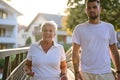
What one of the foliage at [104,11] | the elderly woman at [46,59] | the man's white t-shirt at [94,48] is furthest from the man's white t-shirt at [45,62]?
the foliage at [104,11]

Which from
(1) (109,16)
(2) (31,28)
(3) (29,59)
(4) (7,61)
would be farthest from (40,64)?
(2) (31,28)

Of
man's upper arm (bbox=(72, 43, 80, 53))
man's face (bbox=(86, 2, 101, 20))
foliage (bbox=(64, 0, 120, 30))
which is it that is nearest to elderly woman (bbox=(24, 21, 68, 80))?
man's upper arm (bbox=(72, 43, 80, 53))

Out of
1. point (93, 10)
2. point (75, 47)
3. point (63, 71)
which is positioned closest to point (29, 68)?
point (63, 71)

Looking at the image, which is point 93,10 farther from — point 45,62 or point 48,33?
point 45,62

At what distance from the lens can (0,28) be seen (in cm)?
6288

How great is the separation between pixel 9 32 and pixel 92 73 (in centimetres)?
6086

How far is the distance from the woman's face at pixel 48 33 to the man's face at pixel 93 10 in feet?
1.53

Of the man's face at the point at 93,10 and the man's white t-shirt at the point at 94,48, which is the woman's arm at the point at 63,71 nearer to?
the man's white t-shirt at the point at 94,48

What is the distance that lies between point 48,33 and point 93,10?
1.96 feet

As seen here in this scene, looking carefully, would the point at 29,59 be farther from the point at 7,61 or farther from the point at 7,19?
the point at 7,19

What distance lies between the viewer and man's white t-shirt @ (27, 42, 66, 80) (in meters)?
4.68

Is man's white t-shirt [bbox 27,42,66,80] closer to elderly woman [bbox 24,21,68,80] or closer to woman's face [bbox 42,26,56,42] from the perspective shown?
elderly woman [bbox 24,21,68,80]

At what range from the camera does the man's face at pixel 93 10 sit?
4.75 meters

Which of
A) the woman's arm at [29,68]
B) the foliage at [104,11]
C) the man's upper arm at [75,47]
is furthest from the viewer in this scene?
the foliage at [104,11]
